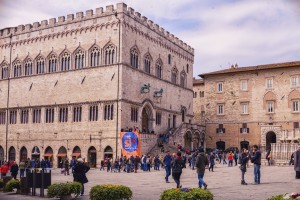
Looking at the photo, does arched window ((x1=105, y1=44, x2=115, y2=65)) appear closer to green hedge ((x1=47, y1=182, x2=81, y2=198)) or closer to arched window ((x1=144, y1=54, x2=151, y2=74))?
arched window ((x1=144, y1=54, x2=151, y2=74))

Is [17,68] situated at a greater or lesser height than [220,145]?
greater

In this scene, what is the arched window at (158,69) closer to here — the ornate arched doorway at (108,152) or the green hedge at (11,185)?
the ornate arched doorway at (108,152)

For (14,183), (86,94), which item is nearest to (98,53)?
(86,94)

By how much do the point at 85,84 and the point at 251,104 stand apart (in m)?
22.3

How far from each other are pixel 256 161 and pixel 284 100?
35777mm

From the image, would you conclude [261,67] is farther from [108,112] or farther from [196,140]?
[108,112]

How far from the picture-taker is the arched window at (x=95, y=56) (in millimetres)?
44156

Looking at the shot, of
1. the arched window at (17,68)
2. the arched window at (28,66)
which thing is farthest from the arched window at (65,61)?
the arched window at (17,68)

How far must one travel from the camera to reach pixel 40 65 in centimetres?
4853

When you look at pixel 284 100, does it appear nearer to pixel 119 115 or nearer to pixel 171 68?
pixel 171 68

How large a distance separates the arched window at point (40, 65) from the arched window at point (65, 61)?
2.83 metres

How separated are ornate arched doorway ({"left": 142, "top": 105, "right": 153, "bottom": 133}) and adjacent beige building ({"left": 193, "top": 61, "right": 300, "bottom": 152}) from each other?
13947 mm

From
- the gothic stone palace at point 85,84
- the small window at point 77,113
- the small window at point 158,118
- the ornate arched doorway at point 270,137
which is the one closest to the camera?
the gothic stone palace at point 85,84

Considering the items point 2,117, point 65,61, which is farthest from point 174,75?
point 2,117
